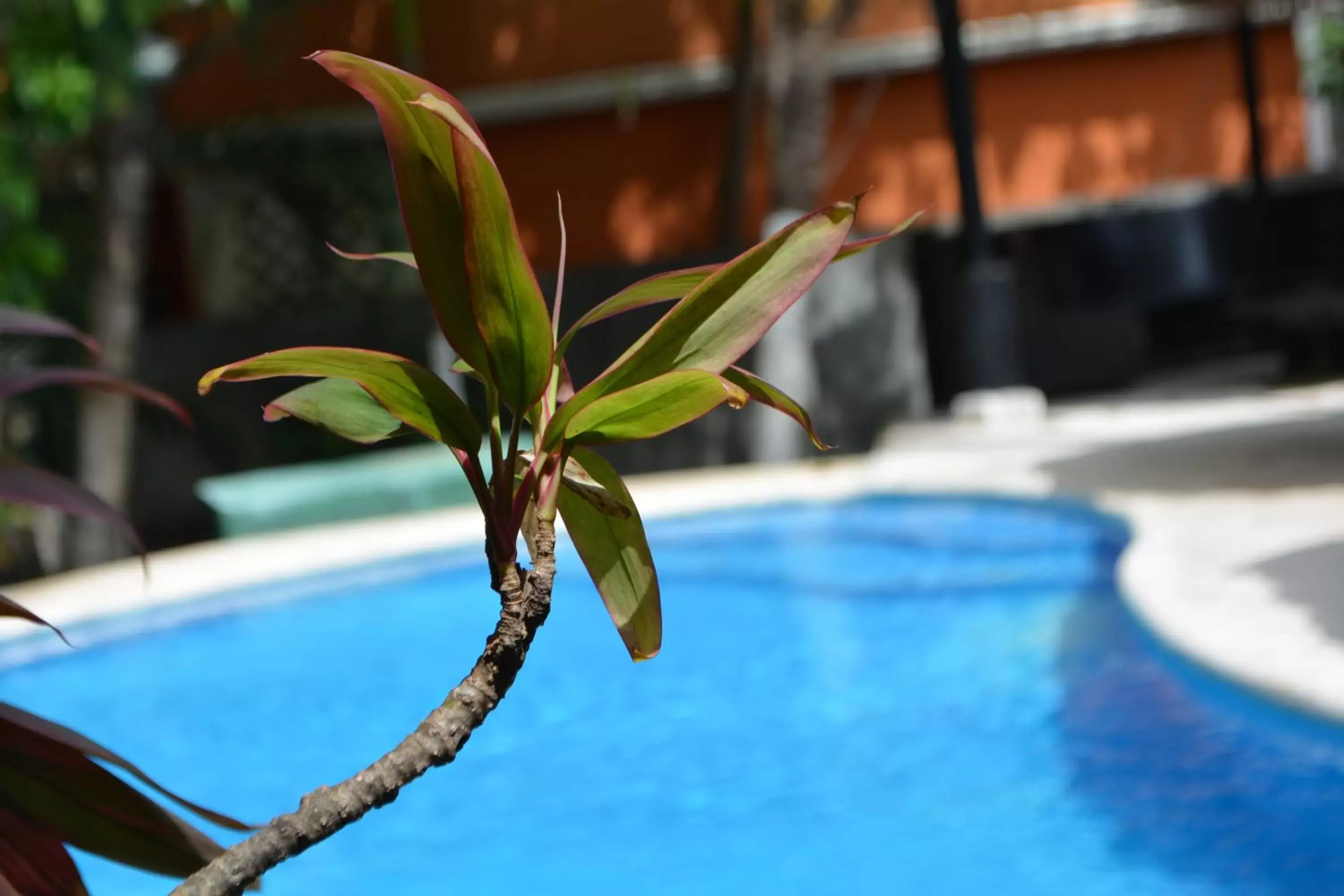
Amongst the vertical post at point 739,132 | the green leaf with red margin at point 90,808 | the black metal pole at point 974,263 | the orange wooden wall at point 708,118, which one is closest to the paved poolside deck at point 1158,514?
the black metal pole at point 974,263

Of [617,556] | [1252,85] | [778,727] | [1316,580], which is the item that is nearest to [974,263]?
[1252,85]

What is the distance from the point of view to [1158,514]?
6043 millimetres

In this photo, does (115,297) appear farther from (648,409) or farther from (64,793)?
(648,409)

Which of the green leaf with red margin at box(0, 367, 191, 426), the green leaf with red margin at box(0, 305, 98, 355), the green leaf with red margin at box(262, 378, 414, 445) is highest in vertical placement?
the green leaf with red margin at box(0, 305, 98, 355)

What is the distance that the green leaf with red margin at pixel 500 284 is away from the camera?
104cm

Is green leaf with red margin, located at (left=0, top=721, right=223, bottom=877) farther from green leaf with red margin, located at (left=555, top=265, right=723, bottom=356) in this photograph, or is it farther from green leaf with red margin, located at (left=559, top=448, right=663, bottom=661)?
green leaf with red margin, located at (left=555, top=265, right=723, bottom=356)

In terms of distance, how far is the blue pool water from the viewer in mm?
3725

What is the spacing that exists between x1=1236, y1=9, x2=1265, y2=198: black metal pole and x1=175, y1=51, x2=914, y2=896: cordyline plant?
41.5 ft

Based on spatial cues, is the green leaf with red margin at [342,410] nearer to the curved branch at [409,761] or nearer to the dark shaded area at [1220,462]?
the curved branch at [409,761]

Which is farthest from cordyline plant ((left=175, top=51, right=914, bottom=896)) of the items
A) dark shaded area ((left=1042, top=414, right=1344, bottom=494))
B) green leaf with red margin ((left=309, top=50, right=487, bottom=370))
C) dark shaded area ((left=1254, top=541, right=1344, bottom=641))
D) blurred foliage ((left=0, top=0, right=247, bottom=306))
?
blurred foliage ((left=0, top=0, right=247, bottom=306))

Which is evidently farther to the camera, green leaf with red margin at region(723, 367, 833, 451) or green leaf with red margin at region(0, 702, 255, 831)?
green leaf with red margin at region(0, 702, 255, 831)

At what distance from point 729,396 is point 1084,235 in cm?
1122

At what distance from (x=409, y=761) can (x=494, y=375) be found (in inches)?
11.1

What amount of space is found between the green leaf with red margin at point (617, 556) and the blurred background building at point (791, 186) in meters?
8.88
